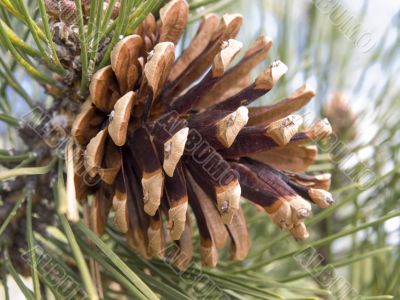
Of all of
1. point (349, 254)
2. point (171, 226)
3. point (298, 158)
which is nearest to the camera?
point (171, 226)

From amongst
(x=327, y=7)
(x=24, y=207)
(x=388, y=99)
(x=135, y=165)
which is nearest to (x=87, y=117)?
(x=135, y=165)

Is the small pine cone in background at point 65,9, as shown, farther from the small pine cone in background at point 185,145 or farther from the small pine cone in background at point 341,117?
the small pine cone in background at point 341,117

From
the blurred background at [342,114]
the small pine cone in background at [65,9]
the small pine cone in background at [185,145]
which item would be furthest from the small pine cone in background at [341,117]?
the small pine cone in background at [65,9]

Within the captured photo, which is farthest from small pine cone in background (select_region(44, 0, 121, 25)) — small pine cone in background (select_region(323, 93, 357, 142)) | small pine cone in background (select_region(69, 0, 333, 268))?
small pine cone in background (select_region(323, 93, 357, 142))

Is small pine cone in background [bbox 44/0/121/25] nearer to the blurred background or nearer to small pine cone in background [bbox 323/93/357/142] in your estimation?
the blurred background

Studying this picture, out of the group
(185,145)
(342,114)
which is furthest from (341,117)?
(185,145)

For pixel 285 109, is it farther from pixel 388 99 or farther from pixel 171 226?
pixel 388 99
